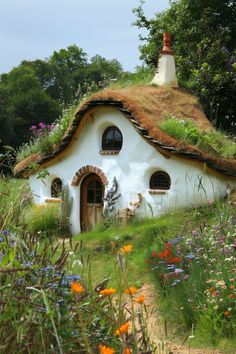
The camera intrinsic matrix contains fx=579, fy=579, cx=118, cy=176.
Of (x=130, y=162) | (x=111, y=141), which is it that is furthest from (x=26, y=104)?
(x=130, y=162)

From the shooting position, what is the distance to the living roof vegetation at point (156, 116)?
1206 cm

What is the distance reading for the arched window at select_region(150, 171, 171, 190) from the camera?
41.7 ft

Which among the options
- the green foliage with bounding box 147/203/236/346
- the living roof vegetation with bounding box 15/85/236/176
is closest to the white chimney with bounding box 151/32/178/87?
the living roof vegetation with bounding box 15/85/236/176

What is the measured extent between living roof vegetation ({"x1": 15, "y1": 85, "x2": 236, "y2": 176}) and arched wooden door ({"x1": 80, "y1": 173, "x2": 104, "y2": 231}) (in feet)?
3.34

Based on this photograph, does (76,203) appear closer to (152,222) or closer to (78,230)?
(78,230)

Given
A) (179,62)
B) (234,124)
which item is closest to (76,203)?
(234,124)

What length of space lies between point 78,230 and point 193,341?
7.87 metres

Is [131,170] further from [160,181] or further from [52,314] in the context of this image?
[52,314]

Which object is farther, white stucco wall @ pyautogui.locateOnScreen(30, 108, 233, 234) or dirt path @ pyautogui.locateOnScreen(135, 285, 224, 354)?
white stucco wall @ pyautogui.locateOnScreen(30, 108, 233, 234)

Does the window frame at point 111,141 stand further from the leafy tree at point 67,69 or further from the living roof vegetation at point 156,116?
the leafy tree at point 67,69

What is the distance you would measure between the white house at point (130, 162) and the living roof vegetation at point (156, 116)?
21mm

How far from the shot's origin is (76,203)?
45.4 feet

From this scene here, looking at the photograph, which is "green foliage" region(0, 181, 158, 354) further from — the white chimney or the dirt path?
the white chimney

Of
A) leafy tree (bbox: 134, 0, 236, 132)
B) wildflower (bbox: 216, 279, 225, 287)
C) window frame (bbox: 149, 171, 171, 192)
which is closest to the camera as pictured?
wildflower (bbox: 216, 279, 225, 287)
